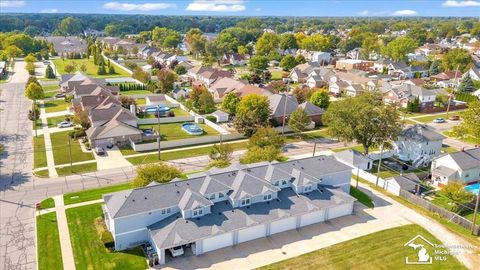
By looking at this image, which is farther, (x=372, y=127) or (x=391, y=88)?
(x=391, y=88)

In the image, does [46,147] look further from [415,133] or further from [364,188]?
[415,133]

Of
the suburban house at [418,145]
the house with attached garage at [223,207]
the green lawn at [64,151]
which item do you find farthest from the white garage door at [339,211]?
the green lawn at [64,151]

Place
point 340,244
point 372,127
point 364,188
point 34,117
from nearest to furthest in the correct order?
point 340,244
point 364,188
point 372,127
point 34,117

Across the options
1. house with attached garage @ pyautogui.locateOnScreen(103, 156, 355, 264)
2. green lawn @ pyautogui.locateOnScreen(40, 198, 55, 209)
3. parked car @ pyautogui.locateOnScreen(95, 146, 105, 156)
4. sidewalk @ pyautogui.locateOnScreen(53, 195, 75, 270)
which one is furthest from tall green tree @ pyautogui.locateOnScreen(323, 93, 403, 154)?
green lawn @ pyautogui.locateOnScreen(40, 198, 55, 209)

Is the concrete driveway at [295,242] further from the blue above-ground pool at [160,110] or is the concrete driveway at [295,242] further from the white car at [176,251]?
the blue above-ground pool at [160,110]

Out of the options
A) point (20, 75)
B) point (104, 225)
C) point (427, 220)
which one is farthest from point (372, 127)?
point (20, 75)

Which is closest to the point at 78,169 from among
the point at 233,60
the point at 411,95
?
the point at 411,95
